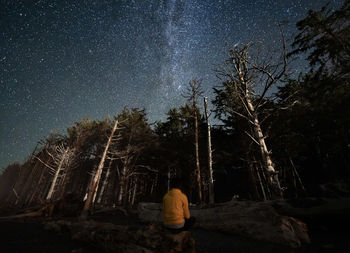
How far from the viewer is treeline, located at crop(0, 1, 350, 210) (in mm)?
7719

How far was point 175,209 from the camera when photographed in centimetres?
305

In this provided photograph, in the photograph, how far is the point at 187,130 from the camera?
17.8 metres

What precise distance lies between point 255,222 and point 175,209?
3.10 meters

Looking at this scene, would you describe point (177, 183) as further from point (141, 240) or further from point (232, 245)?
point (232, 245)

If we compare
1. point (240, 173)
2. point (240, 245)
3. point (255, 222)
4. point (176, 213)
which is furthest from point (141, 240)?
point (240, 173)

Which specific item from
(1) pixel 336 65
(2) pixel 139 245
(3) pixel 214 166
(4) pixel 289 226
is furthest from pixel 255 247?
(3) pixel 214 166

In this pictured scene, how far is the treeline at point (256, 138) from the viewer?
25.3 feet

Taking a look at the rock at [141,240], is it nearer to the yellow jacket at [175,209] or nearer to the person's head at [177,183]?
the yellow jacket at [175,209]

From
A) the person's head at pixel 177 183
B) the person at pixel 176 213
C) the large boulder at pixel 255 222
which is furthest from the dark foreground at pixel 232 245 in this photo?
the person's head at pixel 177 183

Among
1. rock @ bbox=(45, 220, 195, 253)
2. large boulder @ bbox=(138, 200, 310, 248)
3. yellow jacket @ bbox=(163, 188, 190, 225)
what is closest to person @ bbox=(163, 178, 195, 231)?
yellow jacket @ bbox=(163, 188, 190, 225)

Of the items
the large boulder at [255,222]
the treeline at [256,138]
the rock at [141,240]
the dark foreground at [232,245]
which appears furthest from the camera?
the treeline at [256,138]

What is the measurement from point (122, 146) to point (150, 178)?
6284 millimetres

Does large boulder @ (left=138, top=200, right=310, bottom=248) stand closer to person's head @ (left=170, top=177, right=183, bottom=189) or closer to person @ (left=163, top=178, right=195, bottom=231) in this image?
person @ (left=163, top=178, right=195, bottom=231)

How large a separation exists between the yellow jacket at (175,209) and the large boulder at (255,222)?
8.55ft
